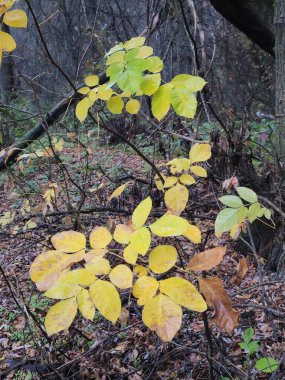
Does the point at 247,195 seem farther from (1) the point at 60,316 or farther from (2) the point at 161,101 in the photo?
(1) the point at 60,316

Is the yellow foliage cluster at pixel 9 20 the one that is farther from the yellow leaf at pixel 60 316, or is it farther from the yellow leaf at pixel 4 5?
the yellow leaf at pixel 60 316

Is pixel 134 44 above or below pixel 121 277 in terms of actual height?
above

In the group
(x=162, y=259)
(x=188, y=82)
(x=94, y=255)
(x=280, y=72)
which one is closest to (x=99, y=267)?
(x=94, y=255)

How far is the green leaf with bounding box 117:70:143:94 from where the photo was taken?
3.22 feet

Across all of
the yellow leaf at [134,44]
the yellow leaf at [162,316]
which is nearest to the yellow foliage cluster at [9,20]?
the yellow leaf at [134,44]

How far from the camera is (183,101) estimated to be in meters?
1.05

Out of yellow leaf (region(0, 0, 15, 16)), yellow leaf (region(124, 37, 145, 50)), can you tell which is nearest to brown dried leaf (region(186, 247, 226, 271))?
yellow leaf (region(124, 37, 145, 50))

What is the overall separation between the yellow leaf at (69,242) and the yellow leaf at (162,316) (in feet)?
0.73

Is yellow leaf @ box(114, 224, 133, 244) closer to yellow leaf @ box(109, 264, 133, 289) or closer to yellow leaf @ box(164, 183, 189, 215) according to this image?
yellow leaf @ box(109, 264, 133, 289)

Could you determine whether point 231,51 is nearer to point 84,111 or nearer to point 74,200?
point 74,200

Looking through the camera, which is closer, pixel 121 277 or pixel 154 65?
pixel 121 277

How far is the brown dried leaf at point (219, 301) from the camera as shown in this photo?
3.32ft

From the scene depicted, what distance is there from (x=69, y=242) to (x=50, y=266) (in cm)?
7

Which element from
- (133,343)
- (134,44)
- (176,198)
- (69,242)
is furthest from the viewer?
(133,343)
